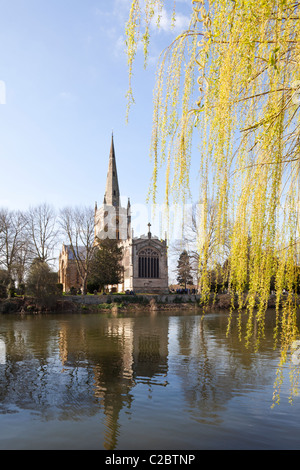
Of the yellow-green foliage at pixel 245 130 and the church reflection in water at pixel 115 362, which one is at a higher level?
the yellow-green foliage at pixel 245 130

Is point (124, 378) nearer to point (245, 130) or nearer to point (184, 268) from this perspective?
point (245, 130)

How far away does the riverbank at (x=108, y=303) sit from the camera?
32553 millimetres

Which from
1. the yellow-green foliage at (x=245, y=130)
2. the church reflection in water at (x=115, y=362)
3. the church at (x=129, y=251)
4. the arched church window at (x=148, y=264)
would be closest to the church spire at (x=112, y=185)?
the church at (x=129, y=251)

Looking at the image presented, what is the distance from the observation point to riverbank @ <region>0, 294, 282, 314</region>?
32.6 metres

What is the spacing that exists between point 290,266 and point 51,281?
31.2 m

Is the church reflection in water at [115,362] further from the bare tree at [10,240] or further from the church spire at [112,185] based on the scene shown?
the church spire at [112,185]

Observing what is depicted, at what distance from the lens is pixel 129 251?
54.4 m

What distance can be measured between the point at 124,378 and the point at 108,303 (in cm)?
3100

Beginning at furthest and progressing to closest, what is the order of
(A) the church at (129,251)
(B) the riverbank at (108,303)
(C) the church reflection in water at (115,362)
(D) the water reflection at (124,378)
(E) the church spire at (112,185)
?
(E) the church spire at (112,185) < (A) the church at (129,251) < (B) the riverbank at (108,303) < (C) the church reflection in water at (115,362) < (D) the water reflection at (124,378)

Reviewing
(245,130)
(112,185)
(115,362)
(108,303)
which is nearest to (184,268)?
(108,303)

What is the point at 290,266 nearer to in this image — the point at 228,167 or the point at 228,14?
the point at 228,167

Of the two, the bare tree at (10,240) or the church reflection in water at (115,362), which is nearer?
the church reflection in water at (115,362)
